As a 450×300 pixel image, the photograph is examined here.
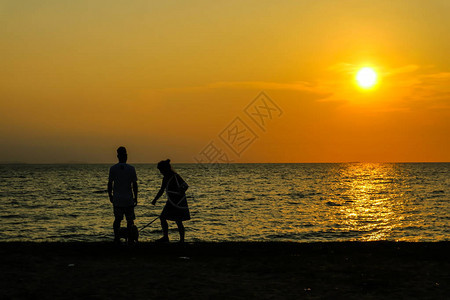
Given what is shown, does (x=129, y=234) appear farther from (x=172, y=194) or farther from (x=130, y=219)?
(x=172, y=194)

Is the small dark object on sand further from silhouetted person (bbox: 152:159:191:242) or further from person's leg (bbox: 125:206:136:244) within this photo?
silhouetted person (bbox: 152:159:191:242)

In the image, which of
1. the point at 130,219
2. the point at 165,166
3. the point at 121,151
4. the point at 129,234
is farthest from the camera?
the point at 165,166

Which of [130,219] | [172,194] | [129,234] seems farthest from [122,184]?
[172,194]

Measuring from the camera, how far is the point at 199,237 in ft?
71.4

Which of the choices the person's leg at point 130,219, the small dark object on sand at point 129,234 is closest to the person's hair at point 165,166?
the person's leg at point 130,219
